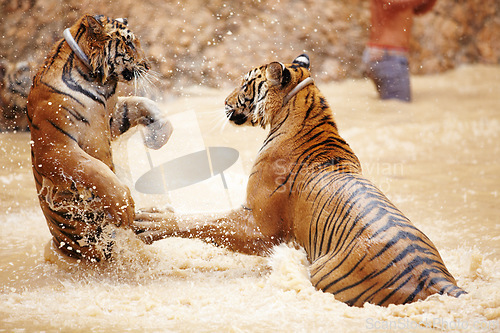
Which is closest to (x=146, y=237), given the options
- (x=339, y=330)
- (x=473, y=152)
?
(x=339, y=330)

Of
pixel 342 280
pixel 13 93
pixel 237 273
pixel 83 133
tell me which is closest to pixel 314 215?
pixel 342 280

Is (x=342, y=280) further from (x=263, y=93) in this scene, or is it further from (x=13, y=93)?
(x=13, y=93)

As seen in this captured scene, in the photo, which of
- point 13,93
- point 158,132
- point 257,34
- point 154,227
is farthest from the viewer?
point 257,34

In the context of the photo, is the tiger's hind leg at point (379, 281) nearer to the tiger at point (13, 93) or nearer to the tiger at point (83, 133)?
the tiger at point (83, 133)

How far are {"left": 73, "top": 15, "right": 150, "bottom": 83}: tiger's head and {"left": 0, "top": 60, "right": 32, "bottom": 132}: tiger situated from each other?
3.35 m

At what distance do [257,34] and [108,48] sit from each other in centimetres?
497

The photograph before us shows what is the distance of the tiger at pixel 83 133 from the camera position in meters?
2.25

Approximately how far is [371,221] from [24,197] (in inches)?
111

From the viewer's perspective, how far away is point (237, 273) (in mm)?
2590

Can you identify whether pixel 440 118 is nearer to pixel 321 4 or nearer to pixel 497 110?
pixel 497 110

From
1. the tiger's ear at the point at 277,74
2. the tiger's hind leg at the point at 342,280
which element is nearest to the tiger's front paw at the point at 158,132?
the tiger's ear at the point at 277,74

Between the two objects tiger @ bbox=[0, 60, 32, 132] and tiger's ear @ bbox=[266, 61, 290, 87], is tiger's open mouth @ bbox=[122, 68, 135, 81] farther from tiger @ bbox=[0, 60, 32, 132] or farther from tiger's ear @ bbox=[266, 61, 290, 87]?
tiger @ bbox=[0, 60, 32, 132]

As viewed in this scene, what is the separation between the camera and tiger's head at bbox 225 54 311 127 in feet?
8.27

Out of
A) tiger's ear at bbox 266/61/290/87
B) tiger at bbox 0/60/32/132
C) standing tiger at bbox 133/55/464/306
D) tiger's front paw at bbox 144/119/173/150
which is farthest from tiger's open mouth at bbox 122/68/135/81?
tiger at bbox 0/60/32/132
